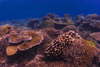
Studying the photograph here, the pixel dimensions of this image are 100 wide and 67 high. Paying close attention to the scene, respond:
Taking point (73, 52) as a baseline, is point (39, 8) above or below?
above

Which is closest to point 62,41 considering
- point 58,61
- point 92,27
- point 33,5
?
point 58,61

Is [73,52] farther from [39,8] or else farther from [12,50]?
[39,8]

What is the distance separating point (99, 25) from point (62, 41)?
10050mm

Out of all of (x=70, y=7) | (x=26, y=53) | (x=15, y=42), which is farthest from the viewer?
(x=70, y=7)

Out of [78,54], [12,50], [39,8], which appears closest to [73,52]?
[78,54]

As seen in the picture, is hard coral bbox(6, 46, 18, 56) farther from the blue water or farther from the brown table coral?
the blue water

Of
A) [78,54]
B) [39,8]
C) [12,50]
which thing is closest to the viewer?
[78,54]

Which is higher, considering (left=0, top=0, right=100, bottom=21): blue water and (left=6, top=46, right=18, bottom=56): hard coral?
(left=0, top=0, right=100, bottom=21): blue water

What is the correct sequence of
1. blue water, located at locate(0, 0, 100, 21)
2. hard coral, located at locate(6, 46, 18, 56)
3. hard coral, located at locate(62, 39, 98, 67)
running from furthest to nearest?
blue water, located at locate(0, 0, 100, 21) → hard coral, located at locate(6, 46, 18, 56) → hard coral, located at locate(62, 39, 98, 67)

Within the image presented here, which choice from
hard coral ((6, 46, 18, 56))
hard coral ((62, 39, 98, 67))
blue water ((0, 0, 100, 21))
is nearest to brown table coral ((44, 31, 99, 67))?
hard coral ((62, 39, 98, 67))

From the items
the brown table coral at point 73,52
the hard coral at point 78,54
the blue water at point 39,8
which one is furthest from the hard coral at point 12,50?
the blue water at point 39,8

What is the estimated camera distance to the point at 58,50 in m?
3.02

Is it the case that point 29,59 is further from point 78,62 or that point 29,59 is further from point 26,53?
point 78,62

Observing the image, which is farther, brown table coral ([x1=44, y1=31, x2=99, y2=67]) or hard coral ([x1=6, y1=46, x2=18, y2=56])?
hard coral ([x1=6, y1=46, x2=18, y2=56])
